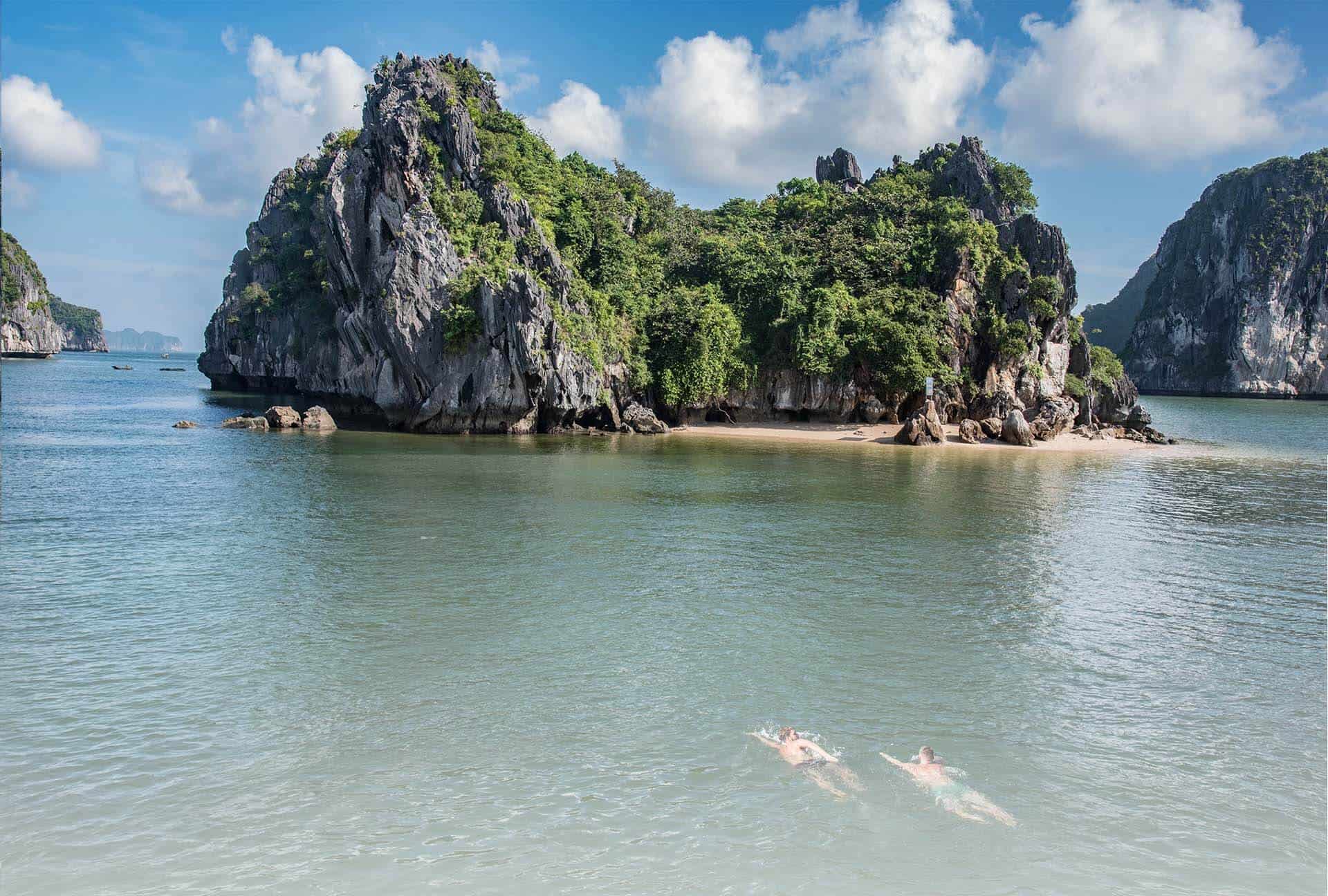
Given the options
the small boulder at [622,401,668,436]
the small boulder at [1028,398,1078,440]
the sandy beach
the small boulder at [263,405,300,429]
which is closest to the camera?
the sandy beach

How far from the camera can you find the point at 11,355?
139 m

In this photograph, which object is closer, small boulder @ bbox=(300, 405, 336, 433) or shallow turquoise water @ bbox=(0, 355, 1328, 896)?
shallow turquoise water @ bbox=(0, 355, 1328, 896)

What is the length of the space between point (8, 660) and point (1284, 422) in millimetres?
88278

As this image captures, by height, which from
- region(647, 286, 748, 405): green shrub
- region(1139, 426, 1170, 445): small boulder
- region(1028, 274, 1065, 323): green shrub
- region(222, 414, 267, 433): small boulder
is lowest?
region(222, 414, 267, 433): small boulder

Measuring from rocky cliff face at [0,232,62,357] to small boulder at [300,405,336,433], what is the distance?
366 ft

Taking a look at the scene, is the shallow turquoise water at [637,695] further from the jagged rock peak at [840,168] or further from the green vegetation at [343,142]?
the jagged rock peak at [840,168]

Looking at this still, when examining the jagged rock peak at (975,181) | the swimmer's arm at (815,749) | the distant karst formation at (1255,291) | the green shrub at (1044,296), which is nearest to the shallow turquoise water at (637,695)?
the swimmer's arm at (815,749)

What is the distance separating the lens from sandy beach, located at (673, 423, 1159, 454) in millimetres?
47719

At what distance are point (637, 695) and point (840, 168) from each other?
242ft

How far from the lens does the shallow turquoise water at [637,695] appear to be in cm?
800

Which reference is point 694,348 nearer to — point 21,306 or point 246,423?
point 246,423

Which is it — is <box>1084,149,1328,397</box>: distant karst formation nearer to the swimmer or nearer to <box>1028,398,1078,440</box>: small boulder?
<box>1028,398,1078,440</box>: small boulder

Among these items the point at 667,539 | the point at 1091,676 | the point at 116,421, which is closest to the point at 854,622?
the point at 1091,676

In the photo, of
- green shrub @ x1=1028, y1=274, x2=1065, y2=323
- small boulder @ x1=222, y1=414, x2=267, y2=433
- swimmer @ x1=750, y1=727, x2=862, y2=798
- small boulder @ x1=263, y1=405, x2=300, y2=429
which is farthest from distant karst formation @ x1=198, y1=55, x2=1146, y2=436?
swimmer @ x1=750, y1=727, x2=862, y2=798
